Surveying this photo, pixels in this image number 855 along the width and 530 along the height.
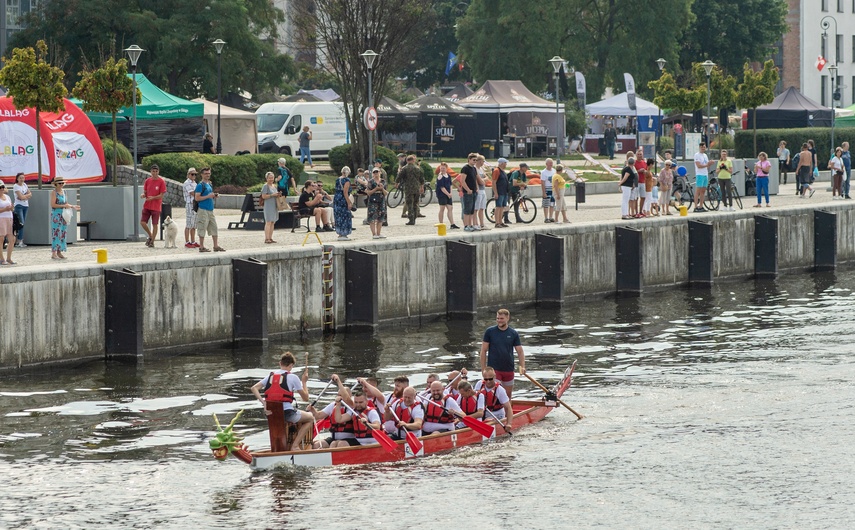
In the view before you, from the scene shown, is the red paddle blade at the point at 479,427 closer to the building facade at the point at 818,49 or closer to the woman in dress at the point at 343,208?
the woman in dress at the point at 343,208

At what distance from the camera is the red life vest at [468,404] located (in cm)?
2177

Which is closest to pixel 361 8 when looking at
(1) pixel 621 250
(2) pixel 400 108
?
(2) pixel 400 108

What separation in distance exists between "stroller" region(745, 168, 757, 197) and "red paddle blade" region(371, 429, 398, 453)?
3171 centimetres

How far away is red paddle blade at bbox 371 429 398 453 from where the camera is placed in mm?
20219

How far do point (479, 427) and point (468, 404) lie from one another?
384mm

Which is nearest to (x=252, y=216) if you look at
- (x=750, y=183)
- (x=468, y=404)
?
(x=468, y=404)

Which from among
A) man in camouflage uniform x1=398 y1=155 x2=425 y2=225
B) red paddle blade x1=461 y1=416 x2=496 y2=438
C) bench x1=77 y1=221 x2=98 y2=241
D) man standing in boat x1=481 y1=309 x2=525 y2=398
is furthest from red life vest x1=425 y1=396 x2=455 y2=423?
man in camouflage uniform x1=398 y1=155 x2=425 y2=225

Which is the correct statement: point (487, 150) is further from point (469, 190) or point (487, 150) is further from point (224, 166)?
point (469, 190)

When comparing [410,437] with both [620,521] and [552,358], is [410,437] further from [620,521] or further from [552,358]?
[552,358]

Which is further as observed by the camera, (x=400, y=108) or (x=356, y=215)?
(x=400, y=108)

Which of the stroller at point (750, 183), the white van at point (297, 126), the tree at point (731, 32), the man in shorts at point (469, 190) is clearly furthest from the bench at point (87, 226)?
the tree at point (731, 32)

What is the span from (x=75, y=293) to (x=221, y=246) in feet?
20.8

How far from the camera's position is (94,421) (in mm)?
22641

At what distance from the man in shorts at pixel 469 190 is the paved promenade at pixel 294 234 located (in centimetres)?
31
